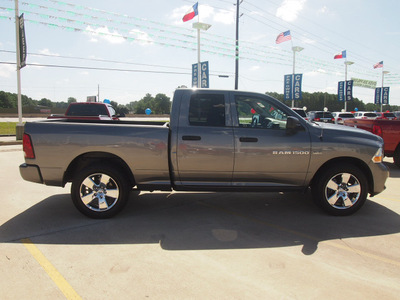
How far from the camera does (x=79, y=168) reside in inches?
185

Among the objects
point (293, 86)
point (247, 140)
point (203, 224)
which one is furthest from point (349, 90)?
point (203, 224)

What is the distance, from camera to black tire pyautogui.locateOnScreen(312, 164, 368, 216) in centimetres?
459

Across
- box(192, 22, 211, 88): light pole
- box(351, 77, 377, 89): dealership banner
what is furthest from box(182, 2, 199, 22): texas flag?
box(351, 77, 377, 89): dealership banner

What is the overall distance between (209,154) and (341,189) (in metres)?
2.11

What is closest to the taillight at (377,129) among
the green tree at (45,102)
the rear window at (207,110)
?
the rear window at (207,110)

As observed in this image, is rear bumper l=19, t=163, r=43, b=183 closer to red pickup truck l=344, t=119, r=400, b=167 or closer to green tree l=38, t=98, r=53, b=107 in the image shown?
red pickup truck l=344, t=119, r=400, b=167

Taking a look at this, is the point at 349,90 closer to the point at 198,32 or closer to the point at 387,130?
the point at 198,32

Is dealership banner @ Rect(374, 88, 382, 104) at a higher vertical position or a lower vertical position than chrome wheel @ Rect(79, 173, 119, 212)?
higher

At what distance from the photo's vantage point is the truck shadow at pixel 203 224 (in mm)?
3805

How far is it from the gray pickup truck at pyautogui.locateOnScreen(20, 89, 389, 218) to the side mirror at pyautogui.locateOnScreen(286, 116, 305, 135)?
0.6 inches

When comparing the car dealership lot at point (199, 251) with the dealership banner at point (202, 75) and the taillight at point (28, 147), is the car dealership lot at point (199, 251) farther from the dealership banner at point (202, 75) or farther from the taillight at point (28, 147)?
the dealership banner at point (202, 75)

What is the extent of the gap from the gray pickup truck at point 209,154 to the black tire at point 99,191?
1 centimetres

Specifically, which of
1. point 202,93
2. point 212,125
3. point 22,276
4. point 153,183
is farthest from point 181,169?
point 22,276

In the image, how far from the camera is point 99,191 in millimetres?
4480
